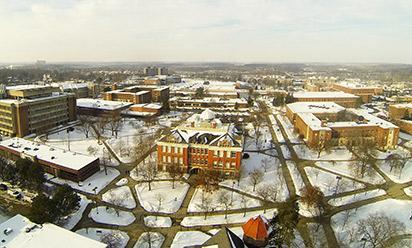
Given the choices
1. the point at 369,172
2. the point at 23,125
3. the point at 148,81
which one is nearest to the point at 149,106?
the point at 23,125

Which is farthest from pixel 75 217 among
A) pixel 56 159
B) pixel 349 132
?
pixel 349 132

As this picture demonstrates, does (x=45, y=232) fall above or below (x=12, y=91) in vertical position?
below

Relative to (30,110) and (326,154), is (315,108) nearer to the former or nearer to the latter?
(326,154)

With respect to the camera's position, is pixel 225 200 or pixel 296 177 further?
pixel 296 177

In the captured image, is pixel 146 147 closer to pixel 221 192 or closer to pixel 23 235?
pixel 221 192

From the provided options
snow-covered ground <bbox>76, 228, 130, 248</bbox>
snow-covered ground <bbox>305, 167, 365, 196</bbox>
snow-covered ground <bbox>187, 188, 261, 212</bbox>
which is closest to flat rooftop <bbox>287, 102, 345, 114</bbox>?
snow-covered ground <bbox>305, 167, 365, 196</bbox>

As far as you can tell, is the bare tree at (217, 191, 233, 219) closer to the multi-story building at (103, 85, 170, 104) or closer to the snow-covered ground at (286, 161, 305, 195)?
the snow-covered ground at (286, 161, 305, 195)

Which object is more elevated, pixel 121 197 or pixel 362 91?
pixel 362 91
